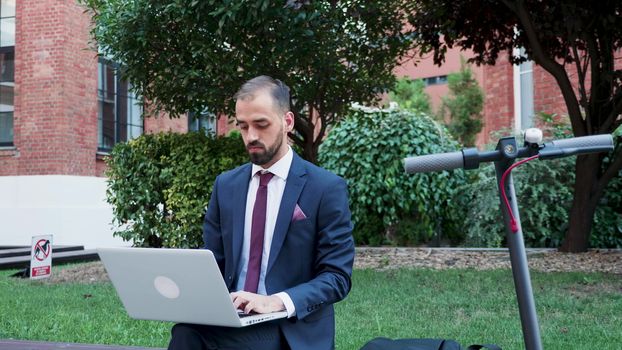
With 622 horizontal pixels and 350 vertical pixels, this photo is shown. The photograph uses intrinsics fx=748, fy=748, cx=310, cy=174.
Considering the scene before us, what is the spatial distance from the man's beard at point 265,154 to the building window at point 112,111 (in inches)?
566

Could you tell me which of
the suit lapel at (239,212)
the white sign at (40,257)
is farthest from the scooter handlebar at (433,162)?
the white sign at (40,257)

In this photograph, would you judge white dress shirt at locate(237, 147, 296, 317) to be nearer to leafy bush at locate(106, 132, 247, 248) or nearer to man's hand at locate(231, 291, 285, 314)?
man's hand at locate(231, 291, 285, 314)

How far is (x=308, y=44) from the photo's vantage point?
834cm

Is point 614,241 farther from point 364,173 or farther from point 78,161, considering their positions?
point 78,161

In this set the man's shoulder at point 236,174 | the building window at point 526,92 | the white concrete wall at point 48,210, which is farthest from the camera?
the building window at point 526,92

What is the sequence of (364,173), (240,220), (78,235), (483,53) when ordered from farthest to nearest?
1. (78,235)
2. (364,173)
3. (483,53)
4. (240,220)

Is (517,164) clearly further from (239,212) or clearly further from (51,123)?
(51,123)

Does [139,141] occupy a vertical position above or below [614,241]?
above

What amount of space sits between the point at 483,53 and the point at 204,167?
4520 mm

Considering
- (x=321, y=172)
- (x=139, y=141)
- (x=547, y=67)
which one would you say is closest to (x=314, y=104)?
(x=139, y=141)

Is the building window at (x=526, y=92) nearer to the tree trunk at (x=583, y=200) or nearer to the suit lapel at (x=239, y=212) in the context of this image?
the tree trunk at (x=583, y=200)

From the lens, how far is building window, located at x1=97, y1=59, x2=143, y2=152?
668 inches

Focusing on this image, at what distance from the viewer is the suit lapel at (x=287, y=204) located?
9.12 feet

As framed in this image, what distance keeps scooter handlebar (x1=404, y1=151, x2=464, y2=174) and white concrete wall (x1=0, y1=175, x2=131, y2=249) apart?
45.5ft
